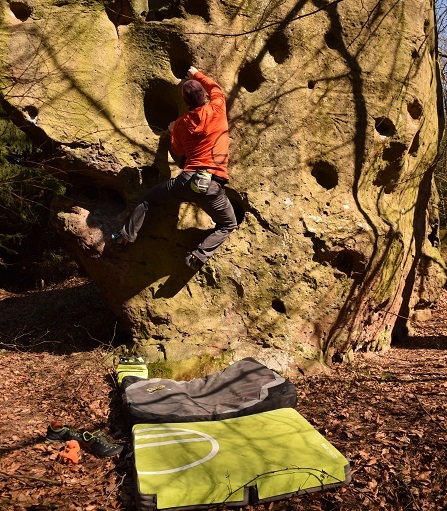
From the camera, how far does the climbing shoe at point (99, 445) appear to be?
4090mm

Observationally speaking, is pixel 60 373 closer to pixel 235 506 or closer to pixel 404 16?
pixel 235 506

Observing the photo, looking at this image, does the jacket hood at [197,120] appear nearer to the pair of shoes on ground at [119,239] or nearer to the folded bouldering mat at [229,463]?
the pair of shoes on ground at [119,239]

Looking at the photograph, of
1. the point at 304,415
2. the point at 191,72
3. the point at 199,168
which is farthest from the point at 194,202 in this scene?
the point at 304,415

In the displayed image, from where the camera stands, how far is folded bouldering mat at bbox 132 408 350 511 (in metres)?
3.34

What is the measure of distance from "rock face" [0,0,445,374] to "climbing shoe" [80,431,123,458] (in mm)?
1826

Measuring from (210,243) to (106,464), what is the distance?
2.58 meters

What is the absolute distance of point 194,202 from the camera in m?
5.56

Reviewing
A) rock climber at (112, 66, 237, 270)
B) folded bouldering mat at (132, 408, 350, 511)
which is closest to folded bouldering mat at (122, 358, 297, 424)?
folded bouldering mat at (132, 408, 350, 511)

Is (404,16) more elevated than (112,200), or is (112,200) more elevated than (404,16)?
(404,16)

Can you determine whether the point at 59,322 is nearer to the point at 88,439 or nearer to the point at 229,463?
the point at 88,439

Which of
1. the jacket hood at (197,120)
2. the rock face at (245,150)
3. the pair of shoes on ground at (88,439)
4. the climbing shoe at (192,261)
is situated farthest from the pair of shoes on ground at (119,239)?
the pair of shoes on ground at (88,439)

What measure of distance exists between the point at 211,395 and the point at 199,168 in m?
2.35

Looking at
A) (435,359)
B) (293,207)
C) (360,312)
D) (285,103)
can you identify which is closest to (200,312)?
(293,207)

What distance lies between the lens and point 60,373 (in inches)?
231
